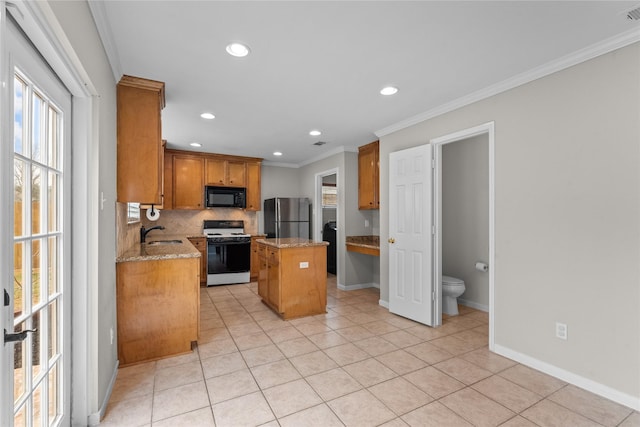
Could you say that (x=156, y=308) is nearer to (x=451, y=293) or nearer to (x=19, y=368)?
(x=19, y=368)

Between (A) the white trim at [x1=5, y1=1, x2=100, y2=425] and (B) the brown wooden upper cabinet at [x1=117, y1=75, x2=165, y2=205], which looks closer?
(A) the white trim at [x1=5, y1=1, x2=100, y2=425]

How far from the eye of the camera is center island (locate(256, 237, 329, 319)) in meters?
3.63

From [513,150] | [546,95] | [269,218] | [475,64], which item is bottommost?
[269,218]

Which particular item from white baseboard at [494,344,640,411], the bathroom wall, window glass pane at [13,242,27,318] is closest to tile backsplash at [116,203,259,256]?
the bathroom wall

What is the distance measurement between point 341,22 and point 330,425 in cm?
243

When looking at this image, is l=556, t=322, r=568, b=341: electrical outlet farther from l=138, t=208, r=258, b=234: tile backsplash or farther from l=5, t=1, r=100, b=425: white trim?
l=138, t=208, r=258, b=234: tile backsplash

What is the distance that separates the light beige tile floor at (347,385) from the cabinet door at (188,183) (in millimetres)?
2841

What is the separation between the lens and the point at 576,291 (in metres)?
2.25

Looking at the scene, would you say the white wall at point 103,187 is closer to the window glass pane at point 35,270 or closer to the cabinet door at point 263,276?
the window glass pane at point 35,270

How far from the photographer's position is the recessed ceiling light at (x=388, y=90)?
9.22 feet

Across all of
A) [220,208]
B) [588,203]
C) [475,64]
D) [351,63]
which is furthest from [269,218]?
[588,203]

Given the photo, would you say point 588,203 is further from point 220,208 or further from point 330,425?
point 220,208

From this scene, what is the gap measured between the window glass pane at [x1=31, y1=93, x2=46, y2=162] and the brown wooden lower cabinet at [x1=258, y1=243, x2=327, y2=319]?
8.19 feet

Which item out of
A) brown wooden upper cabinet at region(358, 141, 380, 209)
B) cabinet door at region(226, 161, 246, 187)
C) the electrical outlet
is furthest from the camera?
cabinet door at region(226, 161, 246, 187)
